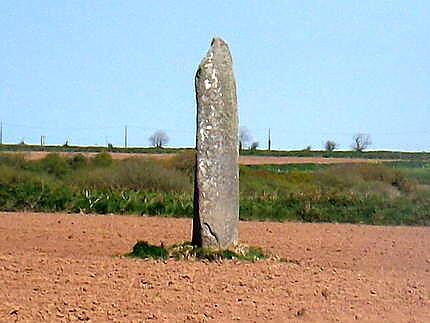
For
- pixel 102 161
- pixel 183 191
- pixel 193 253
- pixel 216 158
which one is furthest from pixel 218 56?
pixel 102 161

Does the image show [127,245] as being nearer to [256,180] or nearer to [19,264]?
[19,264]

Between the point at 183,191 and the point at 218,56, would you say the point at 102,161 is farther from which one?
the point at 218,56

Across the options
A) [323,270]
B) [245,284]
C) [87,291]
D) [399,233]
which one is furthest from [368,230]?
[87,291]

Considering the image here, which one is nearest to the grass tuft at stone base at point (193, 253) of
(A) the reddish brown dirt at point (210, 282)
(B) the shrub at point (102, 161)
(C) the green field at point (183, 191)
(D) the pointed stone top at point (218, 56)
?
(A) the reddish brown dirt at point (210, 282)

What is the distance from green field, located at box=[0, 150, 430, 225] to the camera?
2695cm

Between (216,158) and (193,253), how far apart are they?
5.17 ft

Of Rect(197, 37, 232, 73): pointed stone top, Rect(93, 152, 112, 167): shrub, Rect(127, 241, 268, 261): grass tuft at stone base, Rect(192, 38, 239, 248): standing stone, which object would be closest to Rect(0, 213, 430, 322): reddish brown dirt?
Rect(127, 241, 268, 261): grass tuft at stone base

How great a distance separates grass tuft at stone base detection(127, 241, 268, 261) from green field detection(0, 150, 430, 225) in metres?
10.8

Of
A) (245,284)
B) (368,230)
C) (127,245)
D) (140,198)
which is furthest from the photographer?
(140,198)

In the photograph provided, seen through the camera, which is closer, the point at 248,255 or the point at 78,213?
the point at 248,255

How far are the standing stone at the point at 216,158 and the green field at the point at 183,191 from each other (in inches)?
422

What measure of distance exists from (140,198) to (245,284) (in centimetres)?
1658

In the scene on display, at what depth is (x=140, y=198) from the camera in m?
28.1

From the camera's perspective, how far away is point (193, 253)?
48.3ft
